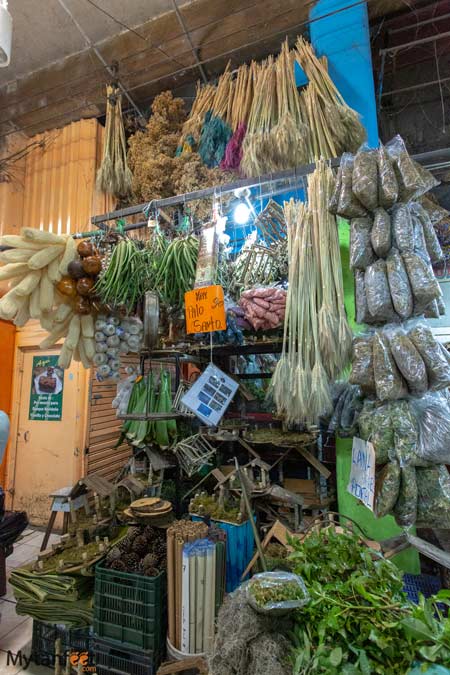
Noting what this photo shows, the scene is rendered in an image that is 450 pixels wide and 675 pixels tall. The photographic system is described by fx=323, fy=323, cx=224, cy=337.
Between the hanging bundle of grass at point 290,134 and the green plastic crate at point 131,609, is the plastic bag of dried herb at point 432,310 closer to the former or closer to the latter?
the hanging bundle of grass at point 290,134

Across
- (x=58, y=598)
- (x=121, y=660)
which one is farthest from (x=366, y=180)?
(x=58, y=598)

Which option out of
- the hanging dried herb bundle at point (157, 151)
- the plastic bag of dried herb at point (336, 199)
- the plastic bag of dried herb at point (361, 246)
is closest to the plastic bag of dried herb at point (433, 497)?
the plastic bag of dried herb at point (361, 246)

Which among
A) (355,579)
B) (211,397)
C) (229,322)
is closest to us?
(355,579)

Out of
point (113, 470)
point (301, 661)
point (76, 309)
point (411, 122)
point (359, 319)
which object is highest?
point (411, 122)

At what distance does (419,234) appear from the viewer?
1.40m

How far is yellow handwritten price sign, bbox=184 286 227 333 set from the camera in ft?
5.45

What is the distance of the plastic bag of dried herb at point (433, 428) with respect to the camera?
3.68ft

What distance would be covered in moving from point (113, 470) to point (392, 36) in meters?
5.93

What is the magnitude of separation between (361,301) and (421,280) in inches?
9.5

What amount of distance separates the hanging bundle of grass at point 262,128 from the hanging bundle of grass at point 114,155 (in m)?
1.70

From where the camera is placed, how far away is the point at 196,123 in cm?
288

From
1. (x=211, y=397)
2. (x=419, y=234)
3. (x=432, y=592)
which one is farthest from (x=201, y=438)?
(x=419, y=234)

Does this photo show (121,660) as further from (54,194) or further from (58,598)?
(54,194)

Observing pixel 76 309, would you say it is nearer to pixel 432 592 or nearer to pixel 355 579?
pixel 355 579
